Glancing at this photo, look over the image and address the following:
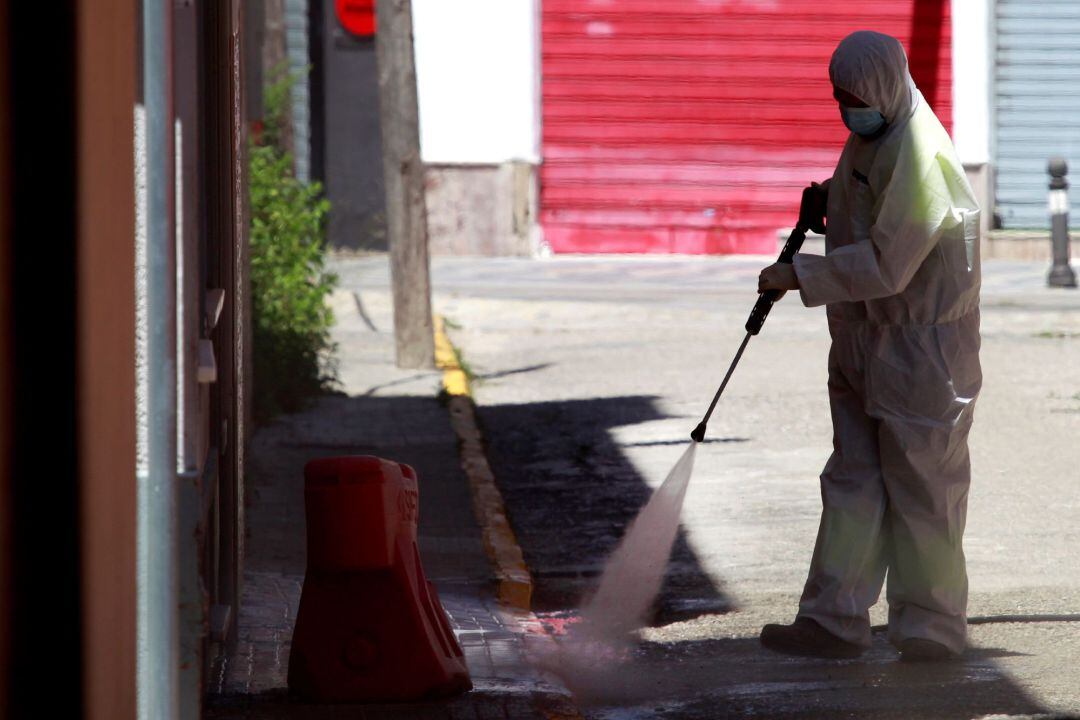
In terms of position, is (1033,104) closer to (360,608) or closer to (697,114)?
(697,114)

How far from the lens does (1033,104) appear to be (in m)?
22.1

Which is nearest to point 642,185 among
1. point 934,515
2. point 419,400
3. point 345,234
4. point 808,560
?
point 345,234

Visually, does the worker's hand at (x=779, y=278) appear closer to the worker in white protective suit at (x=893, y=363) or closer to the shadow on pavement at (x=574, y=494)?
the worker in white protective suit at (x=893, y=363)

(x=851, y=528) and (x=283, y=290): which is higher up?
(x=283, y=290)

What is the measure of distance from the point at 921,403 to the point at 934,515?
32 centimetres

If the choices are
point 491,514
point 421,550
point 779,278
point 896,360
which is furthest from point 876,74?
point 491,514

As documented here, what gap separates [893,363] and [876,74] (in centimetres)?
77

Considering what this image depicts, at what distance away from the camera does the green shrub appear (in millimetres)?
10703

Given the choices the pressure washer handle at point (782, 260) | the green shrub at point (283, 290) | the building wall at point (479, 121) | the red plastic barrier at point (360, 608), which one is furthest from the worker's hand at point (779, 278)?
the building wall at point (479, 121)

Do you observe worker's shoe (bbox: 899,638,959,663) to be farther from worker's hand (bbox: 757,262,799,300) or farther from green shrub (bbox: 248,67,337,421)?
green shrub (bbox: 248,67,337,421)

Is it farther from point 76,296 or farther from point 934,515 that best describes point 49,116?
point 934,515

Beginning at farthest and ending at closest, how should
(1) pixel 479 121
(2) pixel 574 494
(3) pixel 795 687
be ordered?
(1) pixel 479 121 < (2) pixel 574 494 < (3) pixel 795 687

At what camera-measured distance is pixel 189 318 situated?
3713 millimetres

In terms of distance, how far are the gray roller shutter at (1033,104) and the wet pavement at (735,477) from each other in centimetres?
460
